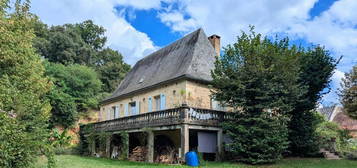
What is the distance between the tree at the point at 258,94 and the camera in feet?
43.3

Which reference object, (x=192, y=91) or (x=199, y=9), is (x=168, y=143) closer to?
(x=192, y=91)

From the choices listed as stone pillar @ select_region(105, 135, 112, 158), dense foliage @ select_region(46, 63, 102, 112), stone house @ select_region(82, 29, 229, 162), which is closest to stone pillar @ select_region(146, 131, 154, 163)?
stone house @ select_region(82, 29, 229, 162)

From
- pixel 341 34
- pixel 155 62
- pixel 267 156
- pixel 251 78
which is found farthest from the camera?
pixel 155 62

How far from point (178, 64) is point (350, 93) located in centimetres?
1004

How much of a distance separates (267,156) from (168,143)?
6.55 m

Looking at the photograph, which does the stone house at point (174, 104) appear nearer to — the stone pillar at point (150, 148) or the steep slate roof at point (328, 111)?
the stone pillar at point (150, 148)

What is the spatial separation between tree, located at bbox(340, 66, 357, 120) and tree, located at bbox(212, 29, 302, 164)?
3677 millimetres

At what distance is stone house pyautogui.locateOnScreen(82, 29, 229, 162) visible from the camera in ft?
47.7

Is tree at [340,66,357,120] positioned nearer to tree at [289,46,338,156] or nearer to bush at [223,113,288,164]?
tree at [289,46,338,156]

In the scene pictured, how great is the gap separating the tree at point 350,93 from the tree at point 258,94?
12.1 ft

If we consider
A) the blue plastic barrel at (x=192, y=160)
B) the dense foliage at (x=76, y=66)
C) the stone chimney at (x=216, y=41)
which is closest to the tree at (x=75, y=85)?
the dense foliage at (x=76, y=66)

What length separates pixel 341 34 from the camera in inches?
478

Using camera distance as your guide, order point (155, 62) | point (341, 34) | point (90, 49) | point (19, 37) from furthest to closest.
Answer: point (90, 49), point (155, 62), point (341, 34), point (19, 37)

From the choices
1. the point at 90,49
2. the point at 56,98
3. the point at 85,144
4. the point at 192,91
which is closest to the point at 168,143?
the point at 192,91
